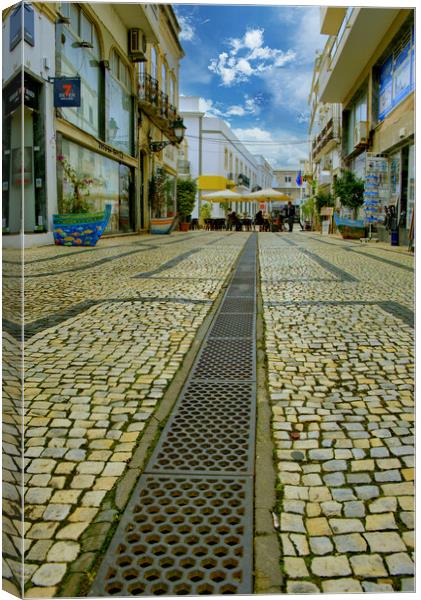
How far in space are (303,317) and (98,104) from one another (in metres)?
9.03

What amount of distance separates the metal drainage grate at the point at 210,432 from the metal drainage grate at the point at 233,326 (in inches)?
37.5

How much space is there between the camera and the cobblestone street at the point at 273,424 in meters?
1.13

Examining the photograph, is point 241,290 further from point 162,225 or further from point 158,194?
point 158,194

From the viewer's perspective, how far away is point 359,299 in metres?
4.45

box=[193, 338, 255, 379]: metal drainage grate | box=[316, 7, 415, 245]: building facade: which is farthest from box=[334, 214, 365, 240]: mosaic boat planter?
box=[193, 338, 255, 379]: metal drainage grate

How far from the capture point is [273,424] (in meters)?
1.95

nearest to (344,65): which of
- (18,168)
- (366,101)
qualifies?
(366,101)

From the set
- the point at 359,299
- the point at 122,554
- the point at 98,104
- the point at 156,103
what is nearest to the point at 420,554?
the point at 122,554

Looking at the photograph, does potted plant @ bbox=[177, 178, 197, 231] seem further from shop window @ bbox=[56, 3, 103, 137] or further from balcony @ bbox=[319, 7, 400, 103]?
shop window @ bbox=[56, 3, 103, 137]

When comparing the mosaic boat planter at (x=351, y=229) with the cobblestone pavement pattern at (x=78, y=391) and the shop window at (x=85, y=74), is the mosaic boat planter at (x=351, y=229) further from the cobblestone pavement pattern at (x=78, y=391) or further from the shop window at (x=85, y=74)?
the cobblestone pavement pattern at (x=78, y=391)

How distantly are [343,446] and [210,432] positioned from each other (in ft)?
1.41

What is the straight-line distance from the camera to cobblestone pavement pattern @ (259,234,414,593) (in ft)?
3.67

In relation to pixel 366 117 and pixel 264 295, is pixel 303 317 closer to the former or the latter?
pixel 264 295

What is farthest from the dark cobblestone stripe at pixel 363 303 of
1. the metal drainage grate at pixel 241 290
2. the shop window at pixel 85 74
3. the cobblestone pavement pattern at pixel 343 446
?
the shop window at pixel 85 74
